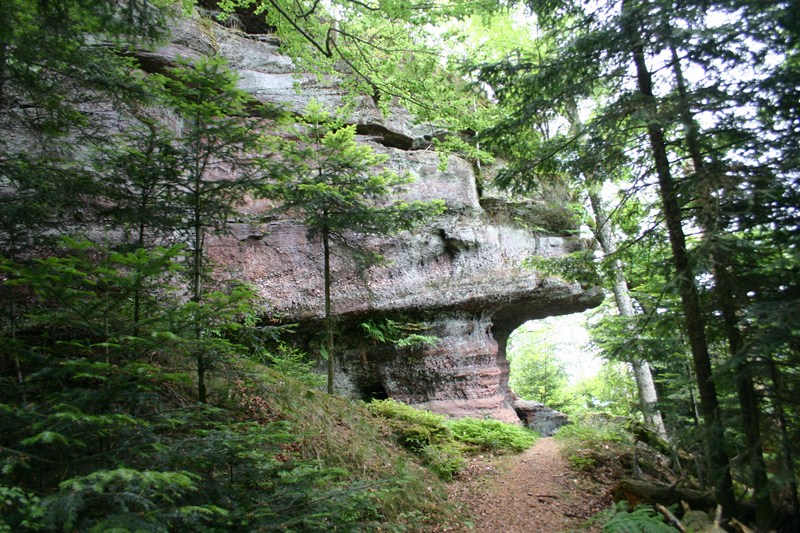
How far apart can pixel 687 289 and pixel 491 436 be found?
20.1 ft

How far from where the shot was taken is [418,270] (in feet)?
41.4

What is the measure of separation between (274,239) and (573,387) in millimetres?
18066

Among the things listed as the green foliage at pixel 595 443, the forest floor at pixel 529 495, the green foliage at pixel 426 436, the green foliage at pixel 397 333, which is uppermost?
the green foliage at pixel 397 333

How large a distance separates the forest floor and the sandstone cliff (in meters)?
3.74

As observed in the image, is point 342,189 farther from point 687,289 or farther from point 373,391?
point 373,391

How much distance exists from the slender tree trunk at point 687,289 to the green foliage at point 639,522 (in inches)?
29.0

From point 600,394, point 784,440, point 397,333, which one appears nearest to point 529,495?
point 784,440

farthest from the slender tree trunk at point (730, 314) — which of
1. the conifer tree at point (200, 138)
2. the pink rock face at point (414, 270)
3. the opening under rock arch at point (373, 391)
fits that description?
the opening under rock arch at point (373, 391)

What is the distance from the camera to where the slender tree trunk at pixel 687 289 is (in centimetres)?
462

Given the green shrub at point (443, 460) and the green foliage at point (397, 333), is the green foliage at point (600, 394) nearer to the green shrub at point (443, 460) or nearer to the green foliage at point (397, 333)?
the green foliage at point (397, 333)

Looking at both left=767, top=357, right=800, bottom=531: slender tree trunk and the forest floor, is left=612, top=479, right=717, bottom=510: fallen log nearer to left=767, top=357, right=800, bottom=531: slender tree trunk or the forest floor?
the forest floor

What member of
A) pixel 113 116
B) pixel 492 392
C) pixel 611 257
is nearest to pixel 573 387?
pixel 492 392

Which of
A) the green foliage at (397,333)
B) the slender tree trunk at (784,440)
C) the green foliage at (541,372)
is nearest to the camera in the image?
the slender tree trunk at (784,440)

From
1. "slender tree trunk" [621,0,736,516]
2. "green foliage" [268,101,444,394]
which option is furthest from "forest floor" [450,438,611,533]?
"green foliage" [268,101,444,394]
